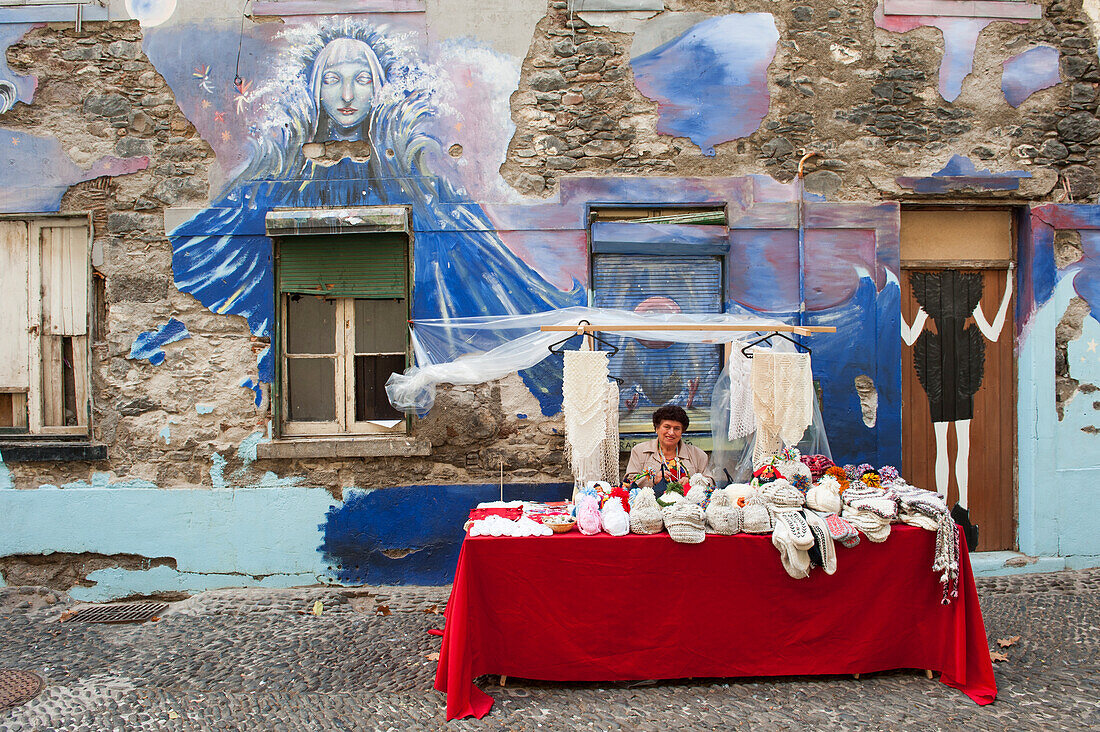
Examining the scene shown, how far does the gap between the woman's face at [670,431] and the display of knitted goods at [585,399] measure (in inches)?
21.5

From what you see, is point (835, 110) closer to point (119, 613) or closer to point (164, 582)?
point (164, 582)

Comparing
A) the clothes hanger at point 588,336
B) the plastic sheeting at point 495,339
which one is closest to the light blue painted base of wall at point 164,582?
the plastic sheeting at point 495,339

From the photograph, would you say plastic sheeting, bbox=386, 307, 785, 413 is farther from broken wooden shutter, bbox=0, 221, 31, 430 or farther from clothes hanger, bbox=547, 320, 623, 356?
broken wooden shutter, bbox=0, 221, 31, 430

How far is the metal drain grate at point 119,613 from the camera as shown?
5059 millimetres

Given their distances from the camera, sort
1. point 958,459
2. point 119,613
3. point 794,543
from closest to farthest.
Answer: point 794,543 → point 119,613 → point 958,459

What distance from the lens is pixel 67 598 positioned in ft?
17.7

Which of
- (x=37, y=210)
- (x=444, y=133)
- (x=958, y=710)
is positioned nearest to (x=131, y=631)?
(x=37, y=210)

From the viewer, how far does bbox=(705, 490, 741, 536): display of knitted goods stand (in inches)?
155

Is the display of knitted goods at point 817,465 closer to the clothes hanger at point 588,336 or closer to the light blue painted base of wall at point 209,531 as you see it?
the clothes hanger at point 588,336

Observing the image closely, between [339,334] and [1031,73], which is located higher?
[1031,73]

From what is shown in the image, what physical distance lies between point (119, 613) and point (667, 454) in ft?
14.2

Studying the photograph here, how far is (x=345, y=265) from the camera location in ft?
18.1

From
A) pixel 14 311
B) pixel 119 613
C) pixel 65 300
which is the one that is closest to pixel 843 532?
pixel 119 613

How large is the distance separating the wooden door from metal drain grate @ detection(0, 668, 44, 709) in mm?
6374
